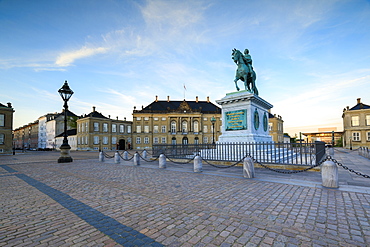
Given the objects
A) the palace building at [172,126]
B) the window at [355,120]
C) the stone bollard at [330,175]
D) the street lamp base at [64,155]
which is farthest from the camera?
the palace building at [172,126]

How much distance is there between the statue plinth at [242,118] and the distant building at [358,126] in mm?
35230

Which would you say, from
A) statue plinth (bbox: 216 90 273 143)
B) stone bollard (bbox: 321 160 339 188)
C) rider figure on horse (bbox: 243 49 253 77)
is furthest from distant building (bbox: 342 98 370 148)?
stone bollard (bbox: 321 160 339 188)

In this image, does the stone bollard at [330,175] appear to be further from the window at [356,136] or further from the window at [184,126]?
the window at [184,126]

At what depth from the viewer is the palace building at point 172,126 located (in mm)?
56812

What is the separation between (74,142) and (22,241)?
60317mm

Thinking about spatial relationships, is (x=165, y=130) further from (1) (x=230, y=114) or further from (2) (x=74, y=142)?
(1) (x=230, y=114)

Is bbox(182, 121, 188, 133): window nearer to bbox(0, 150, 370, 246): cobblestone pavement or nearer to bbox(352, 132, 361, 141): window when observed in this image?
bbox(352, 132, 361, 141): window

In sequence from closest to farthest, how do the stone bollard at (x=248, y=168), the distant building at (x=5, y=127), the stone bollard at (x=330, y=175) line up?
the stone bollard at (x=330, y=175) → the stone bollard at (x=248, y=168) → the distant building at (x=5, y=127)

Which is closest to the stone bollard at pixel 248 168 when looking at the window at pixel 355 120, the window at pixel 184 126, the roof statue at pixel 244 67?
the roof statue at pixel 244 67

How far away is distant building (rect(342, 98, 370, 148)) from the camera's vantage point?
119ft

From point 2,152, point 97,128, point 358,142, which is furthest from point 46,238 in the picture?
point 97,128

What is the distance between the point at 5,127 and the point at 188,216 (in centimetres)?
4109

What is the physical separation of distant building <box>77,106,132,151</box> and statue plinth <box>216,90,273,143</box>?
4378 cm

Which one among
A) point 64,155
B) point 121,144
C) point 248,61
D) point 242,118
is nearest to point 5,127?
point 64,155
